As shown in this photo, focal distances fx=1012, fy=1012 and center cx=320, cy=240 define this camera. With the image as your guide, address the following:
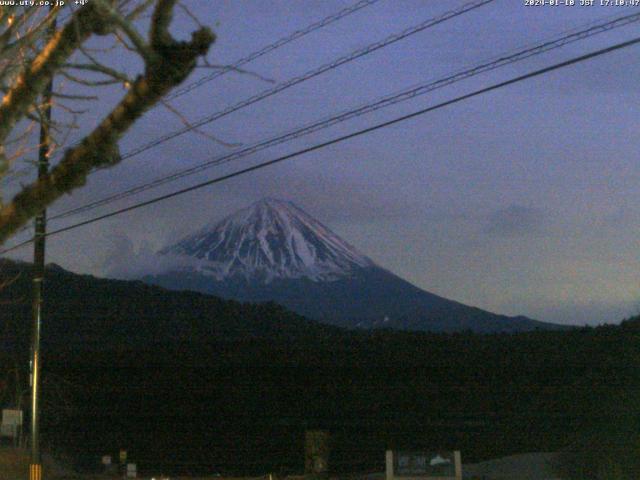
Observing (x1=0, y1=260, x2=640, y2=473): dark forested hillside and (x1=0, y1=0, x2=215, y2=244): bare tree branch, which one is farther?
(x1=0, y1=260, x2=640, y2=473): dark forested hillside

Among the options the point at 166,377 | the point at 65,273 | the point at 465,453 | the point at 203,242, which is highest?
the point at 203,242

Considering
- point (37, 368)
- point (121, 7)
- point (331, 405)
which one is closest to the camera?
point (121, 7)

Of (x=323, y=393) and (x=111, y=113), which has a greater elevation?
(x=111, y=113)

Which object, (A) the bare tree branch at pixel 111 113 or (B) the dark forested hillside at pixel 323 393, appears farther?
(B) the dark forested hillside at pixel 323 393

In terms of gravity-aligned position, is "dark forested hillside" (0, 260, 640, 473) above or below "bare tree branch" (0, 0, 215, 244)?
below

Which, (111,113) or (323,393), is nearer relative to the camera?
(111,113)

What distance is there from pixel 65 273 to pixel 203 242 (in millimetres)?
59557

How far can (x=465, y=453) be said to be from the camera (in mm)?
34500

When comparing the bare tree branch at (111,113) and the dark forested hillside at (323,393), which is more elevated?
the bare tree branch at (111,113)

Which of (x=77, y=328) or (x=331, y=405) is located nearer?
(x=331, y=405)

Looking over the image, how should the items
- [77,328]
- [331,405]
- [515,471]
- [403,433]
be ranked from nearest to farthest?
[515,471] → [403,433] → [331,405] → [77,328]

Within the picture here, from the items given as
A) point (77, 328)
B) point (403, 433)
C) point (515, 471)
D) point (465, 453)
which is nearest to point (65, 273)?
point (77, 328)

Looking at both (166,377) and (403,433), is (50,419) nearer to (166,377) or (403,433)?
(166,377)

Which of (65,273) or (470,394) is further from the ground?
(65,273)
